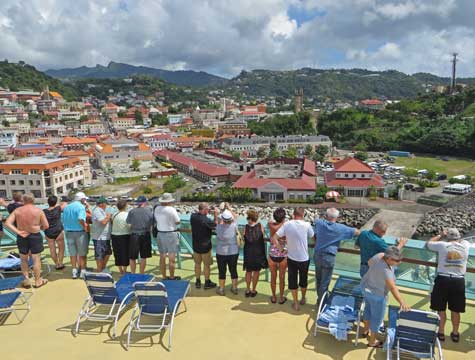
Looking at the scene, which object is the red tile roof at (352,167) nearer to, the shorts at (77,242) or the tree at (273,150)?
the tree at (273,150)

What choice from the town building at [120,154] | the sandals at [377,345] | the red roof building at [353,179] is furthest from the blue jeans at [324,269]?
the town building at [120,154]

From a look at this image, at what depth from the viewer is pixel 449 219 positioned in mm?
21406

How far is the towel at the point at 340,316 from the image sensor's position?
8.96 feet

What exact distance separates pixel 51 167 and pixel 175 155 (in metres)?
17.8

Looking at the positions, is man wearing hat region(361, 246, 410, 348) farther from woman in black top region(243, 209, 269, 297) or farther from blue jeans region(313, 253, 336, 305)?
woman in black top region(243, 209, 269, 297)

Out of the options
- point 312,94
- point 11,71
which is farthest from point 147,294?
point 312,94

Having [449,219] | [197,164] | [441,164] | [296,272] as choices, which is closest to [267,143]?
[197,164]

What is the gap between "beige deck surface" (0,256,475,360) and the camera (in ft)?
8.91

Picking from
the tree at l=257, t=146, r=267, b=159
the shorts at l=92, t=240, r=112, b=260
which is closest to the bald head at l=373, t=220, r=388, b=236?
the shorts at l=92, t=240, r=112, b=260

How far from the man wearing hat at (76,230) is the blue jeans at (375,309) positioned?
3.04m

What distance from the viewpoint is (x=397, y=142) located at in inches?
1971

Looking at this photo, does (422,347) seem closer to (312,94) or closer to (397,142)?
(397,142)

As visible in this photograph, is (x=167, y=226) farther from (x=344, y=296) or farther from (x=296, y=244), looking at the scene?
(x=344, y=296)

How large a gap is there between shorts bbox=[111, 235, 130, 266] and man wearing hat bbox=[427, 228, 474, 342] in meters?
3.02
